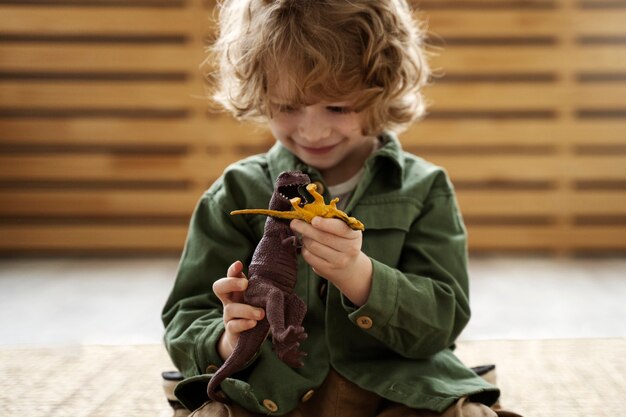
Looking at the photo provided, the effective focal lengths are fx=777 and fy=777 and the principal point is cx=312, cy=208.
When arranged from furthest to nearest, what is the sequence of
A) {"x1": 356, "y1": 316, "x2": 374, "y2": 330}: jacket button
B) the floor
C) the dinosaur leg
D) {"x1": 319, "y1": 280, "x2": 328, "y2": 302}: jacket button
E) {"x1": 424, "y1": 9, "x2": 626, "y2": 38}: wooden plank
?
{"x1": 424, "y1": 9, "x2": 626, "y2": 38}: wooden plank → the floor → {"x1": 319, "y1": 280, "x2": 328, "y2": 302}: jacket button → {"x1": 356, "y1": 316, "x2": 374, "y2": 330}: jacket button → the dinosaur leg

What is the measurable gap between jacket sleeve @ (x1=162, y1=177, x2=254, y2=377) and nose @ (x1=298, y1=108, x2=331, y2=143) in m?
0.18

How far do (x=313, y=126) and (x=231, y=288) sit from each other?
0.28 m

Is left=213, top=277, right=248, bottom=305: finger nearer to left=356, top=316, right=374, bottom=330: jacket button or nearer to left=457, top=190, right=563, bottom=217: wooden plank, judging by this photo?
left=356, top=316, right=374, bottom=330: jacket button

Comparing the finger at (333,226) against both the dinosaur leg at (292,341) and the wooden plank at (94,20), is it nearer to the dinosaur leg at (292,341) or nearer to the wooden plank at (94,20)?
the dinosaur leg at (292,341)

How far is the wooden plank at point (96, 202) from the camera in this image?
328cm

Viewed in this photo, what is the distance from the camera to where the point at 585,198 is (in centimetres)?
328

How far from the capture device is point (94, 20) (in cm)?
322

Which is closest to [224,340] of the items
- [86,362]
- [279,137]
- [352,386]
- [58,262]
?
[352,386]

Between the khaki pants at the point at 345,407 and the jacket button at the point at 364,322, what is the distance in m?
0.11

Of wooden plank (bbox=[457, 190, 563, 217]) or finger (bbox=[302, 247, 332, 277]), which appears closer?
finger (bbox=[302, 247, 332, 277])

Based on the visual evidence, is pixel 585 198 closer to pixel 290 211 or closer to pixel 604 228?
pixel 604 228

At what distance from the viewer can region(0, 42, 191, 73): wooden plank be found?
3.24 meters

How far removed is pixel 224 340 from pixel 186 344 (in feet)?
0.28

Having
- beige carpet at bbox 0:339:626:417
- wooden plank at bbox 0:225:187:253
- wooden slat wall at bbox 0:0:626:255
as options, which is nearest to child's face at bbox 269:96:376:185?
beige carpet at bbox 0:339:626:417
